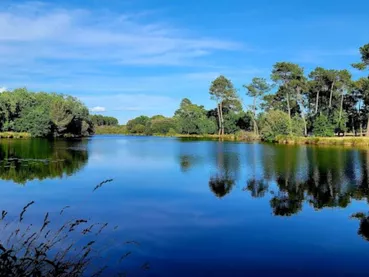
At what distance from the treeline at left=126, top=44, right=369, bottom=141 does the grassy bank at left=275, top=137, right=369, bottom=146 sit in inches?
100

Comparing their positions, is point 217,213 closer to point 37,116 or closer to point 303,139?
point 303,139

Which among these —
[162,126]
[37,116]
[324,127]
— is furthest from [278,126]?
[162,126]

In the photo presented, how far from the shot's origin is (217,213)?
1396 cm

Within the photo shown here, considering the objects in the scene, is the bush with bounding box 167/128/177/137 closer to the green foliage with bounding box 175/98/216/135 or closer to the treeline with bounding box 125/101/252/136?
the treeline with bounding box 125/101/252/136

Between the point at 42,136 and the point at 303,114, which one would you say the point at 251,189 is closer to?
the point at 303,114

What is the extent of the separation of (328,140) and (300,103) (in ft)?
57.6

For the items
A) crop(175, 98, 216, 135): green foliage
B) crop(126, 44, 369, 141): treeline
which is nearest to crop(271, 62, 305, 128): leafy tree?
crop(126, 44, 369, 141): treeline

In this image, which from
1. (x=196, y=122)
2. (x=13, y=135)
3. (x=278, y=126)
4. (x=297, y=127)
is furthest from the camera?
(x=196, y=122)

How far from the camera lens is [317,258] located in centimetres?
916

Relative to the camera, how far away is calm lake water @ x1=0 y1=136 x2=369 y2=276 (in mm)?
8830

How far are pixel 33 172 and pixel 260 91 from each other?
68.7 metres

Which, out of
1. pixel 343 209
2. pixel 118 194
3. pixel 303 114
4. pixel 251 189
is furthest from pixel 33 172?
pixel 303 114

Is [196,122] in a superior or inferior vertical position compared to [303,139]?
superior

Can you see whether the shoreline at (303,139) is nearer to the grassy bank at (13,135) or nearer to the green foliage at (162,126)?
the grassy bank at (13,135)
